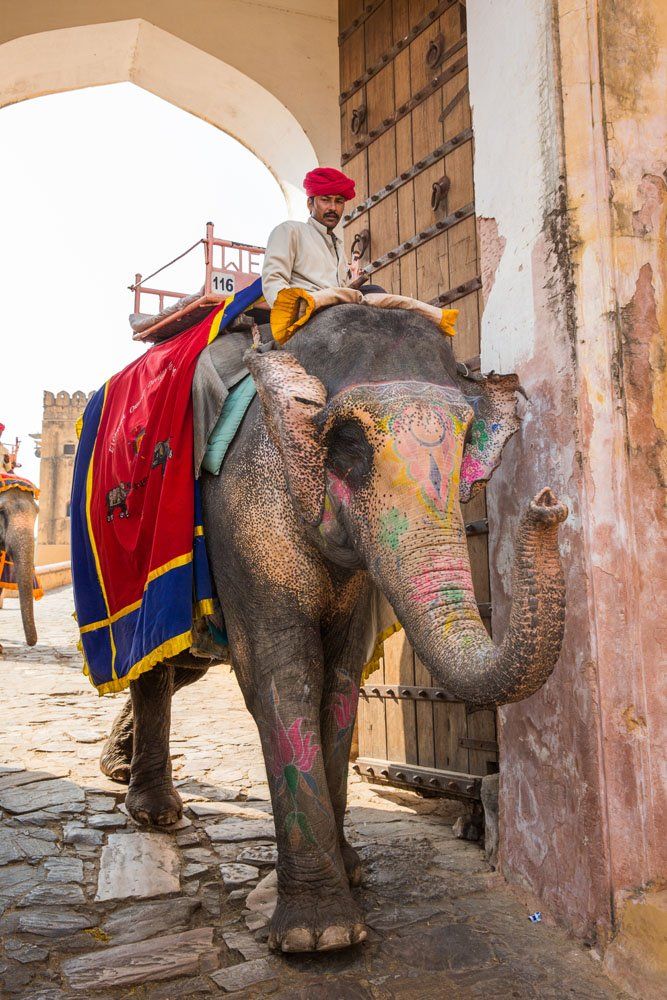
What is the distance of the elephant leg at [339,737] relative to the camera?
122 inches

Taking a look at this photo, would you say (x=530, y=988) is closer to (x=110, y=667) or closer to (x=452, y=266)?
(x=110, y=667)

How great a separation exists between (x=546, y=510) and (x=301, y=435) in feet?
3.01

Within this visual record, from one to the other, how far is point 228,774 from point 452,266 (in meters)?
3.20

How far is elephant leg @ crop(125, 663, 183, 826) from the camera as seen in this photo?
410 centimetres

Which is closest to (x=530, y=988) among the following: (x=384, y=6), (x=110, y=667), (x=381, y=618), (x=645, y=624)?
(x=645, y=624)

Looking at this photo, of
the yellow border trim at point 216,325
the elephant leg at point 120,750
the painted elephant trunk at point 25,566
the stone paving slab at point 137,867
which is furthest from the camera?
the painted elephant trunk at point 25,566

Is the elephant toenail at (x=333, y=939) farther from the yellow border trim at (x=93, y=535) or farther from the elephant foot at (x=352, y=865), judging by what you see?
the yellow border trim at (x=93, y=535)

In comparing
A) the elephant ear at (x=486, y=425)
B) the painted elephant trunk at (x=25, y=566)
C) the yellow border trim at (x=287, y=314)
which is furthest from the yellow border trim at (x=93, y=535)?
the painted elephant trunk at (x=25, y=566)

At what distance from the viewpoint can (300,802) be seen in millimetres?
2678

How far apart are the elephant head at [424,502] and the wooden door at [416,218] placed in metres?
1.36

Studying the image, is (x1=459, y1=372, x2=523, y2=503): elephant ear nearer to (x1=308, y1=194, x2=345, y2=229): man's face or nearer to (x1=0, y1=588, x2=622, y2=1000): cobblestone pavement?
(x1=308, y1=194, x2=345, y2=229): man's face

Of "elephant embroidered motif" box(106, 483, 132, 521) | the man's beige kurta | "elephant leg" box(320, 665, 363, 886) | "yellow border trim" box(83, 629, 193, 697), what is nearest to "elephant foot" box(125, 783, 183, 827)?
"yellow border trim" box(83, 629, 193, 697)

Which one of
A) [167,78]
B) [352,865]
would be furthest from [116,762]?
[167,78]

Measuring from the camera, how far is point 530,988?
2.40 meters
